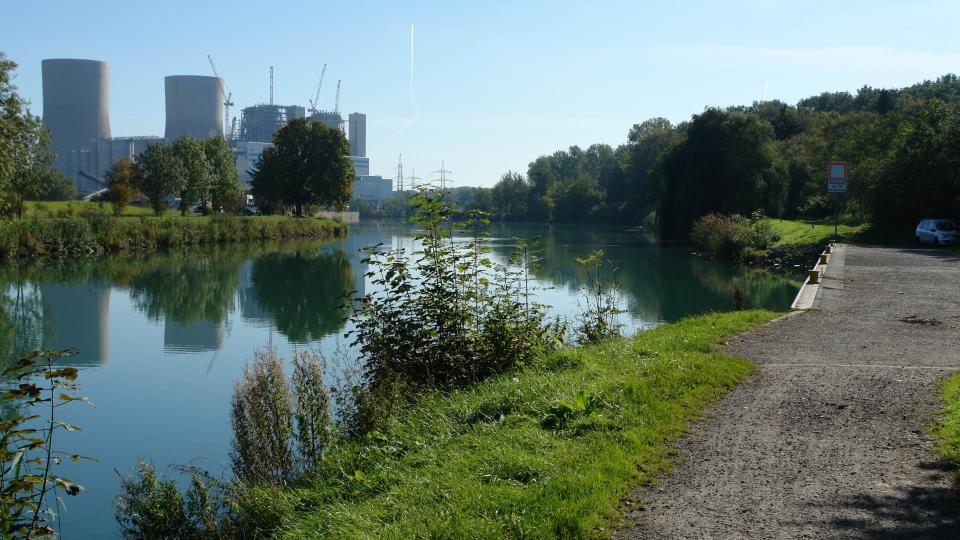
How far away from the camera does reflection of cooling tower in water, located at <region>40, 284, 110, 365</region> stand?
1819 centimetres

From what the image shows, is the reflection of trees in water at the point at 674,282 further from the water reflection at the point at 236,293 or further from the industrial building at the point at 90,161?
the industrial building at the point at 90,161

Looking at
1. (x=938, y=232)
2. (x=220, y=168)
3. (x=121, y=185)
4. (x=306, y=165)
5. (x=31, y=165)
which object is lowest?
(x=938, y=232)

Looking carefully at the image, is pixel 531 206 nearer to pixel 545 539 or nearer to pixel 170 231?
pixel 170 231

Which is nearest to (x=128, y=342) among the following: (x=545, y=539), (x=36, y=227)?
→ (x=545, y=539)

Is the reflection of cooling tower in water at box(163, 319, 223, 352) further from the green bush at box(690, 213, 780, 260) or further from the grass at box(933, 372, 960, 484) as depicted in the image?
the green bush at box(690, 213, 780, 260)

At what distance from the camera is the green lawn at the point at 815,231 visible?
130ft

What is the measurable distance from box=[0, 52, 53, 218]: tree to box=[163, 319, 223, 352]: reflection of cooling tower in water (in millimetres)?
14013

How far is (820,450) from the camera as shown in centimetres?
615

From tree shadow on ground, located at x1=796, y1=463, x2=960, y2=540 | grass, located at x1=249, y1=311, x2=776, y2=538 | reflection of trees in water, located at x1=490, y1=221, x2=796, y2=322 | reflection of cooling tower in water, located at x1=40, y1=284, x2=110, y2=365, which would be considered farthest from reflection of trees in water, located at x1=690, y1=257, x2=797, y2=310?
tree shadow on ground, located at x1=796, y1=463, x2=960, y2=540

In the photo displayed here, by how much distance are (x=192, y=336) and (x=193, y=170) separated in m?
51.6

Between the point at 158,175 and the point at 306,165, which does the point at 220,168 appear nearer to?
the point at 306,165

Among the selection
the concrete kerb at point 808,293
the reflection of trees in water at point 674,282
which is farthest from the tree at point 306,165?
the concrete kerb at point 808,293

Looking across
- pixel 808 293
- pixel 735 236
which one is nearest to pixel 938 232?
pixel 735 236

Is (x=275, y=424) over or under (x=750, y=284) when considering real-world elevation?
over
